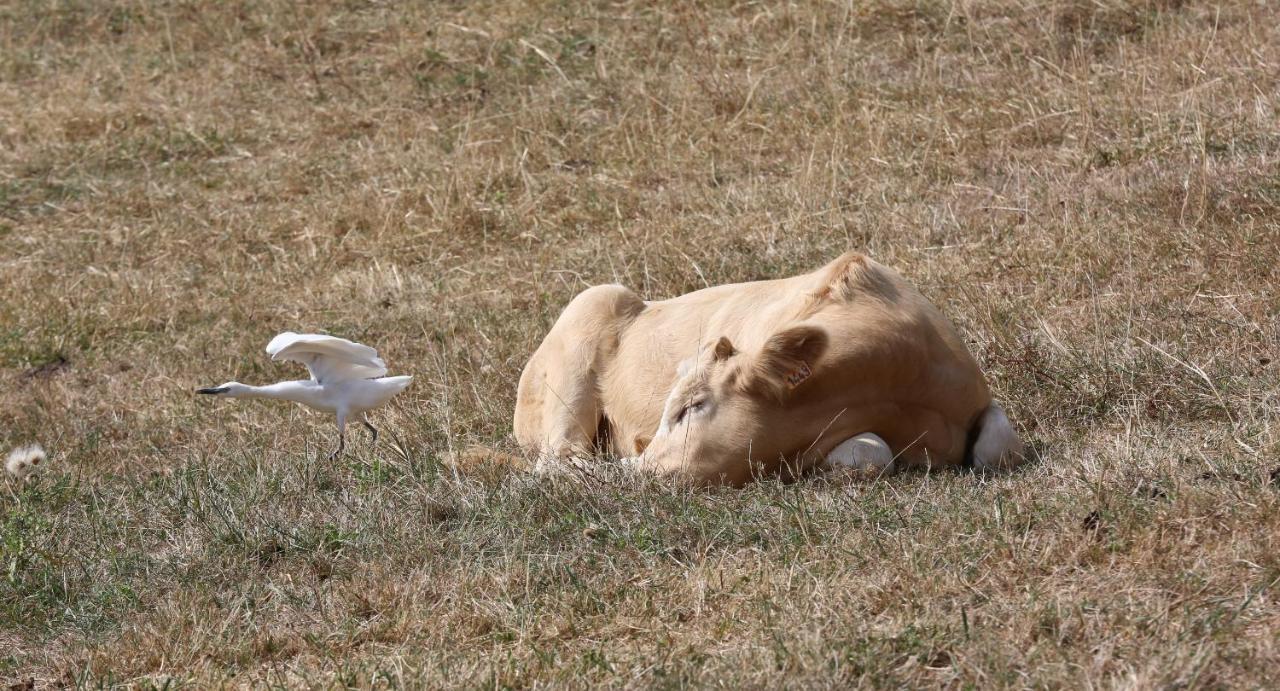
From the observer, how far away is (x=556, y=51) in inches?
522

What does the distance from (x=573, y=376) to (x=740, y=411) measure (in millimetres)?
1402

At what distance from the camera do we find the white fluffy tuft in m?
6.90

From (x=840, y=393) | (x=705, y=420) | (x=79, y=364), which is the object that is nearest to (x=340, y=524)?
(x=705, y=420)

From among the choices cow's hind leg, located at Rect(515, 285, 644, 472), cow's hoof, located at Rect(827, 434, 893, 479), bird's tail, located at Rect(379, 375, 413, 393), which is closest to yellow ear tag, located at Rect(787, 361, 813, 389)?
cow's hoof, located at Rect(827, 434, 893, 479)

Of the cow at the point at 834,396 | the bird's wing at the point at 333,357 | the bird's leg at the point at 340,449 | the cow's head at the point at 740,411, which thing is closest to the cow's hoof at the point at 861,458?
the cow at the point at 834,396

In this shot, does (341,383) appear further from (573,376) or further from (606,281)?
(606,281)

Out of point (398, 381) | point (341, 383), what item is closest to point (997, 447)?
point (398, 381)

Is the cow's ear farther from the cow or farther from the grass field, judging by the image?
the grass field

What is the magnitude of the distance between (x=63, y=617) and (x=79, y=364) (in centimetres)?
444

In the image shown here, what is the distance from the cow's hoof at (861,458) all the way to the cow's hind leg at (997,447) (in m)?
0.36

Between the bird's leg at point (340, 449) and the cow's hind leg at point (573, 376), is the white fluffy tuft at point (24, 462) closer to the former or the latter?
the bird's leg at point (340, 449)

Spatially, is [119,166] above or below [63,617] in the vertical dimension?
below

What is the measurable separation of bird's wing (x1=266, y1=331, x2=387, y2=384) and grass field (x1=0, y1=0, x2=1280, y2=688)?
0.34 metres

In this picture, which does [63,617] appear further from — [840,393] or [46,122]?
[46,122]
